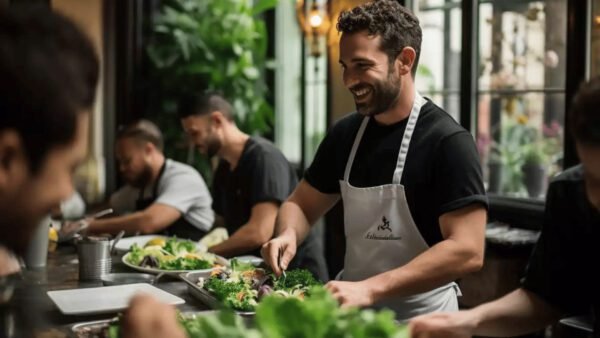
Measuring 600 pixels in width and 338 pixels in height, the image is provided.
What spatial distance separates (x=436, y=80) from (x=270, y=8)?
2206 millimetres

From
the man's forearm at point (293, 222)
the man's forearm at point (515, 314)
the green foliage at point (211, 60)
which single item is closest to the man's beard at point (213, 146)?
the man's forearm at point (293, 222)

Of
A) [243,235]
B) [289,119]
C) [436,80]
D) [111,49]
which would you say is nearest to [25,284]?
[243,235]

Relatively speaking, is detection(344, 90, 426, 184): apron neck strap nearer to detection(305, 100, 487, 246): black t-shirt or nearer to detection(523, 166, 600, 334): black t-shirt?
detection(305, 100, 487, 246): black t-shirt

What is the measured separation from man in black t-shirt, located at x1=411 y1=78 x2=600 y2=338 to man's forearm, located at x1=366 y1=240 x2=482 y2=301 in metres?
0.29

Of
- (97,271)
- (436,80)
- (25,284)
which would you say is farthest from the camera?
(436,80)

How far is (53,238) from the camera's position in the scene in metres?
3.60

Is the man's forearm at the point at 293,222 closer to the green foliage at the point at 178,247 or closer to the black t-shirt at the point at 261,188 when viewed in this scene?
the green foliage at the point at 178,247

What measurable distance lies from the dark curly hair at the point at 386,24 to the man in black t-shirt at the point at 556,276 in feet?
2.67

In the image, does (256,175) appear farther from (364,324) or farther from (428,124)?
(364,324)

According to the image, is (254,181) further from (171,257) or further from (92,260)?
(92,260)

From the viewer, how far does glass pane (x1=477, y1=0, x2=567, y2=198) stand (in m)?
4.77

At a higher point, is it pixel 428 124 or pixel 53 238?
pixel 428 124

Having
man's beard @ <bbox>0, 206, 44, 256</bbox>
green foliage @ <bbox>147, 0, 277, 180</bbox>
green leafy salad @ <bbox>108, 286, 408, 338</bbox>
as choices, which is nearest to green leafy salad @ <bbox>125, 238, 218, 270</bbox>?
green leafy salad @ <bbox>108, 286, 408, 338</bbox>

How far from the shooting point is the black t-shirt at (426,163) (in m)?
2.36
